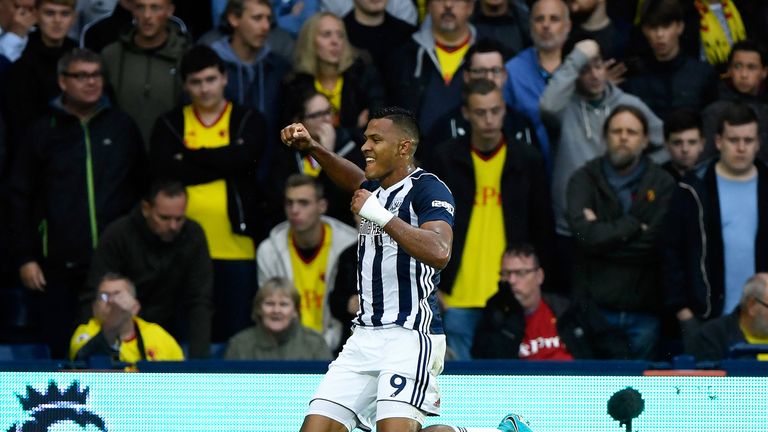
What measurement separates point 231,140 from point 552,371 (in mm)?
3392

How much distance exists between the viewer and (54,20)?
11273 mm

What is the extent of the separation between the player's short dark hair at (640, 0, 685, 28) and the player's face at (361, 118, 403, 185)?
4.53 m

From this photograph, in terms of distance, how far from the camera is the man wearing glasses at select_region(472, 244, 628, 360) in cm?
978

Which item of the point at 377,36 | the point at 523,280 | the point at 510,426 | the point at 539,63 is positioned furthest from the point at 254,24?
the point at 510,426

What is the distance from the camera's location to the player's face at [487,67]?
10859 millimetres

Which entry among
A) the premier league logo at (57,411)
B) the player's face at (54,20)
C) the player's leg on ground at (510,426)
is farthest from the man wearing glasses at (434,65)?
the premier league logo at (57,411)

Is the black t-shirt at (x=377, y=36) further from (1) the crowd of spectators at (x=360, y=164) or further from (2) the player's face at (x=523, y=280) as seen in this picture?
(2) the player's face at (x=523, y=280)

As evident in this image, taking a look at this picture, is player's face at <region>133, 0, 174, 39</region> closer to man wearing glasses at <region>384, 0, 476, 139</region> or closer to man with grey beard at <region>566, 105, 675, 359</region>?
man wearing glasses at <region>384, 0, 476, 139</region>

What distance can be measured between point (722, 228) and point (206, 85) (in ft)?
11.3

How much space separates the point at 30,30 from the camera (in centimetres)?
1165

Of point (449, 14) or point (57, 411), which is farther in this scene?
point (449, 14)

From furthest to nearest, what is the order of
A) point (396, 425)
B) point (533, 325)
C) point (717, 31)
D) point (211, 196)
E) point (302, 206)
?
point (717, 31)
point (211, 196)
point (302, 206)
point (533, 325)
point (396, 425)

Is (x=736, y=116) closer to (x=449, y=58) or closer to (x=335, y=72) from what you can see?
(x=449, y=58)

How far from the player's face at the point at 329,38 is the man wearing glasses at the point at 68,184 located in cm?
137
